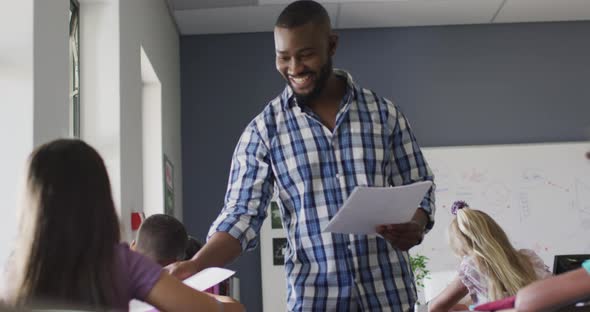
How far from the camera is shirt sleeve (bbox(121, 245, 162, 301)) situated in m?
1.42

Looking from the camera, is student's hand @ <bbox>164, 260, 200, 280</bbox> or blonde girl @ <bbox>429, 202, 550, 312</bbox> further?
blonde girl @ <bbox>429, 202, 550, 312</bbox>

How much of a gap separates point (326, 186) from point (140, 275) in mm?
613

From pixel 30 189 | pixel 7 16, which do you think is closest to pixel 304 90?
pixel 30 189

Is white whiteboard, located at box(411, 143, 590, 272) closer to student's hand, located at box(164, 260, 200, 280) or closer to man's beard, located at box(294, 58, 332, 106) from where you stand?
man's beard, located at box(294, 58, 332, 106)

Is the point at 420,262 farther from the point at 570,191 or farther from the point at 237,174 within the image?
the point at 237,174

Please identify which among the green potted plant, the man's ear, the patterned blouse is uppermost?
the man's ear

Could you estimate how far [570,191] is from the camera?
602 centimetres

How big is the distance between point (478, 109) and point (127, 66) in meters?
3.02

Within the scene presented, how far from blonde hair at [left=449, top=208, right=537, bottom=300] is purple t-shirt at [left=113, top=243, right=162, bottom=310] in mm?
1844

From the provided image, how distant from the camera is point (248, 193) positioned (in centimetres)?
198

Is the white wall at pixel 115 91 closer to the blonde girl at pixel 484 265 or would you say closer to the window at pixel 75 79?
the window at pixel 75 79

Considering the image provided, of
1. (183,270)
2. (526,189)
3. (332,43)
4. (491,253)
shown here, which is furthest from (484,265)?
(526,189)

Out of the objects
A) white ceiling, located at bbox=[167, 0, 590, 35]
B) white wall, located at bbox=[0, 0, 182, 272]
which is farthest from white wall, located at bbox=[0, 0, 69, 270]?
white ceiling, located at bbox=[167, 0, 590, 35]

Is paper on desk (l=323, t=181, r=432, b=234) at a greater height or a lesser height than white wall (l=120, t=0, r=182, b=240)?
lesser
